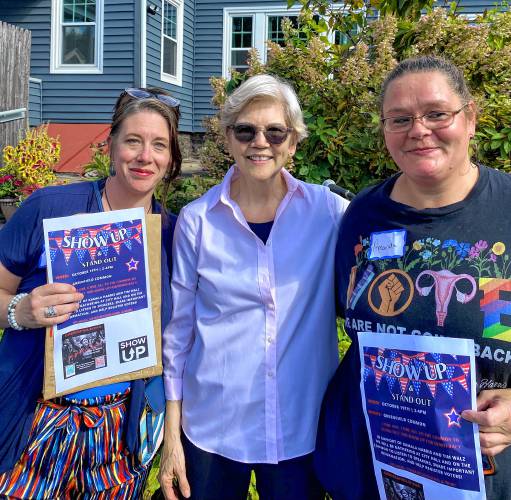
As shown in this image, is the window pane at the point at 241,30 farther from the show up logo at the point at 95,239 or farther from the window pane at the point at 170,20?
the show up logo at the point at 95,239

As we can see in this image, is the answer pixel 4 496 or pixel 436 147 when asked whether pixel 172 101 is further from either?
pixel 4 496

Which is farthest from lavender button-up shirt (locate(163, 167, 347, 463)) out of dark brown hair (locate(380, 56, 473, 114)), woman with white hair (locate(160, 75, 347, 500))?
dark brown hair (locate(380, 56, 473, 114))

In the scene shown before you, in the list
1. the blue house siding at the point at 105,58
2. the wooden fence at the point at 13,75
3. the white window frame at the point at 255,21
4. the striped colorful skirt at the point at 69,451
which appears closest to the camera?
the striped colorful skirt at the point at 69,451

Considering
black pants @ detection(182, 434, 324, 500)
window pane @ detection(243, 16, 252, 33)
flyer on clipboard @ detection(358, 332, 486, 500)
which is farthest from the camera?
window pane @ detection(243, 16, 252, 33)

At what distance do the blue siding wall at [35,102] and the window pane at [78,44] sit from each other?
81cm

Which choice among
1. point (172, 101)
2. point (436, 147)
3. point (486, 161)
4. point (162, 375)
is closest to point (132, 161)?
point (172, 101)

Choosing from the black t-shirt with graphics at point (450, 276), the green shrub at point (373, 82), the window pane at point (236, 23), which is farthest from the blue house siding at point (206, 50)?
the black t-shirt with graphics at point (450, 276)

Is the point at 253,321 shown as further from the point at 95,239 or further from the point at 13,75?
the point at 13,75

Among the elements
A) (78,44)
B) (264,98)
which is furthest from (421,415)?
(78,44)

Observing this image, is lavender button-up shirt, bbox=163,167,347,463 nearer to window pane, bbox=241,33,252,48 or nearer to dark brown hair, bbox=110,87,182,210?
dark brown hair, bbox=110,87,182,210

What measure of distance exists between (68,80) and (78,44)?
84cm

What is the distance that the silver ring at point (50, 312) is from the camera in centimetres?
182

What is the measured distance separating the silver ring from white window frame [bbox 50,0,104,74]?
10.8 meters

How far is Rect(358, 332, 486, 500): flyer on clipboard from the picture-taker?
1524mm
